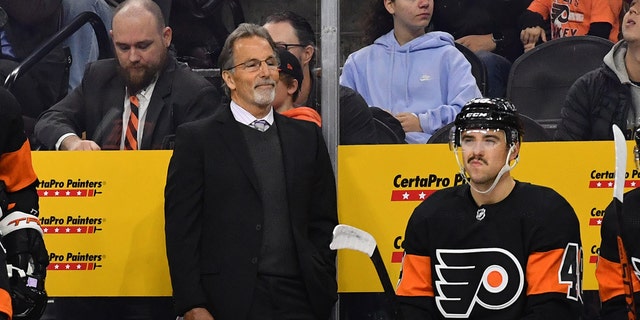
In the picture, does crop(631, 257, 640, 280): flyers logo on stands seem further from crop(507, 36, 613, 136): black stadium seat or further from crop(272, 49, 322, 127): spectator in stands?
crop(272, 49, 322, 127): spectator in stands

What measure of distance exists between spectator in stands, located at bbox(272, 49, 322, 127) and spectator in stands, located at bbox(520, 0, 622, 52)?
814 mm

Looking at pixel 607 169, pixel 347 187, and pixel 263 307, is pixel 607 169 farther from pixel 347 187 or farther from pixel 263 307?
pixel 263 307

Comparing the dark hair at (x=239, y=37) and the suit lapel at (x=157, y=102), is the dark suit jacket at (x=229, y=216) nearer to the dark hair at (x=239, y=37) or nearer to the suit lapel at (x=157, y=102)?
the dark hair at (x=239, y=37)

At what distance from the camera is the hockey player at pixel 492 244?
3.34 meters

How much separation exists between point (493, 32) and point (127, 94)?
4.49 feet

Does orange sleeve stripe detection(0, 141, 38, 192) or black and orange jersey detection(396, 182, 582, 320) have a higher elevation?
orange sleeve stripe detection(0, 141, 38, 192)

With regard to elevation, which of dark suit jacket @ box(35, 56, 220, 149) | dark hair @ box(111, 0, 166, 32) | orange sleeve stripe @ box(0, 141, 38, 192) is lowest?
orange sleeve stripe @ box(0, 141, 38, 192)

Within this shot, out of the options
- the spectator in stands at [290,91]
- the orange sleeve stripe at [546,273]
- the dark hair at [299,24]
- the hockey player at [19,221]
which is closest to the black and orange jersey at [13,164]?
the hockey player at [19,221]

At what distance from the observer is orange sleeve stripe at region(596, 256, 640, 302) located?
3.48 metres

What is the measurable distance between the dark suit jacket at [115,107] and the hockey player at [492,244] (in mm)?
1235

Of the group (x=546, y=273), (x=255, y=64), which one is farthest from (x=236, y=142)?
(x=546, y=273)

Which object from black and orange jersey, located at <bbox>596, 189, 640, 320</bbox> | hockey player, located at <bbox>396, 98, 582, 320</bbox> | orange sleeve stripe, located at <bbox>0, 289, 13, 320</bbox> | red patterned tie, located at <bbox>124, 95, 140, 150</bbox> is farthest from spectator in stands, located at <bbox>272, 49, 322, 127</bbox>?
orange sleeve stripe, located at <bbox>0, 289, 13, 320</bbox>

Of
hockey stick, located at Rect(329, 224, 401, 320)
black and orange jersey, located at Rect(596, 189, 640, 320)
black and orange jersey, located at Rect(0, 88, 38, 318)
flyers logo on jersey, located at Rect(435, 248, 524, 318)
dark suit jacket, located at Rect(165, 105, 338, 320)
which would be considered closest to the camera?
hockey stick, located at Rect(329, 224, 401, 320)

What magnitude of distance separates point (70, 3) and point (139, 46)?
0.32 metres
